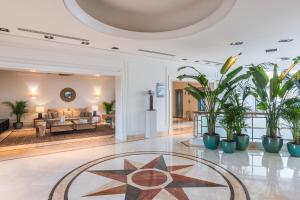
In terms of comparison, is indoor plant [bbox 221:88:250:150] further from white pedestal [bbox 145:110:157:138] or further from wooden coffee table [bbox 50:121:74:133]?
wooden coffee table [bbox 50:121:74:133]

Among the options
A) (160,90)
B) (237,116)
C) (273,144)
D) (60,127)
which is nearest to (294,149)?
(273,144)

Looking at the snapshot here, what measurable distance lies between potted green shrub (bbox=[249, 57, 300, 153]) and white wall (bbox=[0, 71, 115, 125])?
9298 mm

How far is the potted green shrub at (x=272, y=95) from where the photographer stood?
486 centimetres

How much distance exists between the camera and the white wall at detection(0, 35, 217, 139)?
521 cm

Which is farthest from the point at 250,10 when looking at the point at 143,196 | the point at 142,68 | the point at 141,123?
the point at 141,123

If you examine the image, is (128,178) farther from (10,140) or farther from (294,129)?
(10,140)

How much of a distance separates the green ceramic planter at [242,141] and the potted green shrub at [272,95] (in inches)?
17.2

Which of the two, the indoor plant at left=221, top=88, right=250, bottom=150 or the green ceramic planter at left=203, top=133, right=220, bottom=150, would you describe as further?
the green ceramic planter at left=203, top=133, right=220, bottom=150

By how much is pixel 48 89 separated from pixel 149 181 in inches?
372

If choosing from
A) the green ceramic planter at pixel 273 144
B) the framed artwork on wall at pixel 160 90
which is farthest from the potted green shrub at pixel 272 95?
the framed artwork on wall at pixel 160 90

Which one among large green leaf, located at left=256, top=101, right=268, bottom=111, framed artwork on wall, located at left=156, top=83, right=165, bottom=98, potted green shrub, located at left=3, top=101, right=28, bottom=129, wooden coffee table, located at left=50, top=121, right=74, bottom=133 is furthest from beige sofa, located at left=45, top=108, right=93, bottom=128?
large green leaf, located at left=256, top=101, right=268, bottom=111

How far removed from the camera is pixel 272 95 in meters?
4.95

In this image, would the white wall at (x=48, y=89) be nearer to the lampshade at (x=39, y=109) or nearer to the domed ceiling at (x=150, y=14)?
the lampshade at (x=39, y=109)

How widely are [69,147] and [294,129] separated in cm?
631
